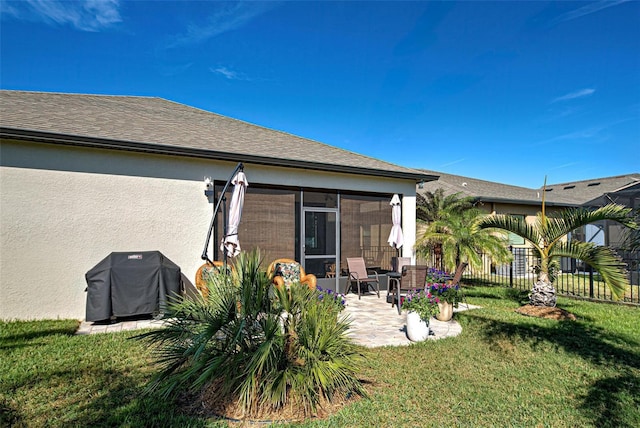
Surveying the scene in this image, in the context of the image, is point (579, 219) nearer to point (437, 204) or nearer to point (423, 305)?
point (423, 305)

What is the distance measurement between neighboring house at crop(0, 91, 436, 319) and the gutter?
0.02 m

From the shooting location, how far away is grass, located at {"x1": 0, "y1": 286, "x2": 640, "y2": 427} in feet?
10.8

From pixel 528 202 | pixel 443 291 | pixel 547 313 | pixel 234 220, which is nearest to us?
pixel 443 291

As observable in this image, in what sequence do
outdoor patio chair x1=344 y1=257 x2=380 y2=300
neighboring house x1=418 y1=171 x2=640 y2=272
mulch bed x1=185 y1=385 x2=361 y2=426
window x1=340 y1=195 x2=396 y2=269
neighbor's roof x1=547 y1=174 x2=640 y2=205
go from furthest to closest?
neighbor's roof x1=547 y1=174 x2=640 y2=205
neighboring house x1=418 y1=171 x2=640 y2=272
window x1=340 y1=195 x2=396 y2=269
outdoor patio chair x1=344 y1=257 x2=380 y2=300
mulch bed x1=185 y1=385 x2=361 y2=426

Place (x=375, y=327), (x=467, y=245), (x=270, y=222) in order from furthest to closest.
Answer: (x=467, y=245)
(x=270, y=222)
(x=375, y=327)

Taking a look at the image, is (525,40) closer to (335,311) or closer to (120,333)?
(335,311)

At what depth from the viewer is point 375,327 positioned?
666 centimetres

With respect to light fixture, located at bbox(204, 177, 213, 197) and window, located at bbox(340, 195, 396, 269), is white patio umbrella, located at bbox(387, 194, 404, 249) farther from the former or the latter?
light fixture, located at bbox(204, 177, 213, 197)

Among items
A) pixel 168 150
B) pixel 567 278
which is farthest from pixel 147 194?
pixel 567 278

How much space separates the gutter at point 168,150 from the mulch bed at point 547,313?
17.1ft

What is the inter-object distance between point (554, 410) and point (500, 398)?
1.62 ft

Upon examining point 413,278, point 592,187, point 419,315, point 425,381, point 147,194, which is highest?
point 592,187

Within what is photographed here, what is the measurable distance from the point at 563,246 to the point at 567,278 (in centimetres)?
457

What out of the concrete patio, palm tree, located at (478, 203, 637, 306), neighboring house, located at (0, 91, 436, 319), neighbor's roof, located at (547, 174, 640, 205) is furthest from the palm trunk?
neighbor's roof, located at (547, 174, 640, 205)
